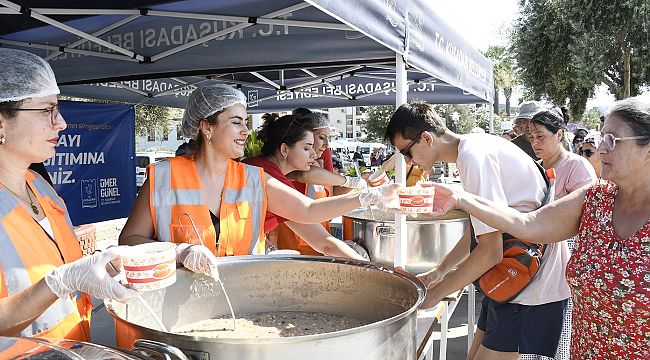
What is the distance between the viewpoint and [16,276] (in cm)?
135

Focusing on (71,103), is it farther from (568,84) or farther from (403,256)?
(568,84)

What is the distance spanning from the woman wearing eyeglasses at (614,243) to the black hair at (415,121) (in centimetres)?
43

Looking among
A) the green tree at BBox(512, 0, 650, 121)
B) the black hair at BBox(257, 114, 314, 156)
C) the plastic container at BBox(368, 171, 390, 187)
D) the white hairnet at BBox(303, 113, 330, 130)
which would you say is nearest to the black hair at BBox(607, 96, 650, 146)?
the black hair at BBox(257, 114, 314, 156)

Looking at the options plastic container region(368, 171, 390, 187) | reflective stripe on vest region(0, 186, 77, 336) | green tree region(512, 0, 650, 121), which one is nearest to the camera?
reflective stripe on vest region(0, 186, 77, 336)

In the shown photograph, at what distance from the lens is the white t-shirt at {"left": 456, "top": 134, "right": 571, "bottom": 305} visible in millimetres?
2129

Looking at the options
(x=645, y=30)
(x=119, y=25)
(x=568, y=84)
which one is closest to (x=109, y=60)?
(x=119, y=25)

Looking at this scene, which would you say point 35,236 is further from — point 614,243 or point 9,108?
point 614,243

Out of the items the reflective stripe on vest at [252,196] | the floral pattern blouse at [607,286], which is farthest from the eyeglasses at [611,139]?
the reflective stripe on vest at [252,196]

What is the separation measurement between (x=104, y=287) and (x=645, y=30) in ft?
52.5

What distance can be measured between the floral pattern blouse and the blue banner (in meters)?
4.57

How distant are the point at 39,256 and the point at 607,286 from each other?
1.76 m

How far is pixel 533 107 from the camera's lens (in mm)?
4605

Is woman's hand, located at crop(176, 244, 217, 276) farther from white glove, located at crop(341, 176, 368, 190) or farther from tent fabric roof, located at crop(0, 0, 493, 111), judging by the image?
white glove, located at crop(341, 176, 368, 190)

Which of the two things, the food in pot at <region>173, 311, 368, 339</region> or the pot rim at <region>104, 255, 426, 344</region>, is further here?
the food in pot at <region>173, 311, 368, 339</region>
